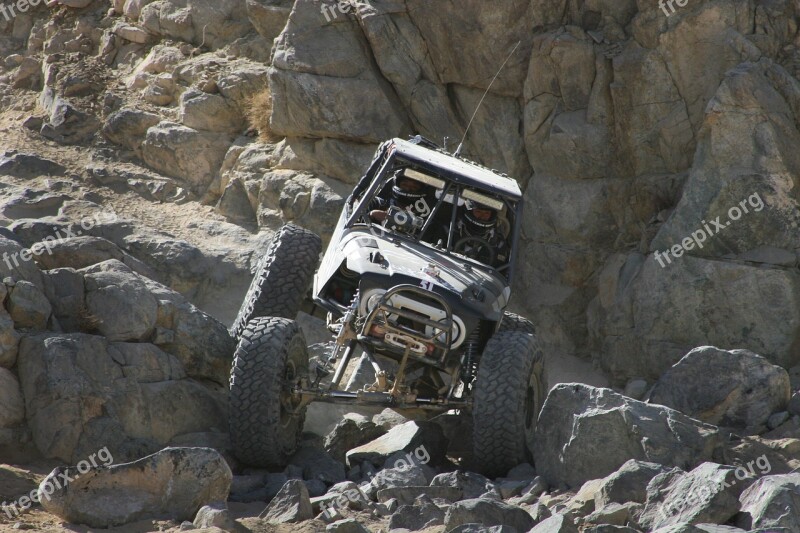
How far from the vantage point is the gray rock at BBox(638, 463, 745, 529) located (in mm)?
5695

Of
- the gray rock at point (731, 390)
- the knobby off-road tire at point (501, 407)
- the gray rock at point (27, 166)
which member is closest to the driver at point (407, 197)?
the knobby off-road tire at point (501, 407)

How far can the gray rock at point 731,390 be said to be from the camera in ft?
28.6

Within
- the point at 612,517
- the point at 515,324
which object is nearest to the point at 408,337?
the point at 515,324

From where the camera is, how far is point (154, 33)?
1559 cm

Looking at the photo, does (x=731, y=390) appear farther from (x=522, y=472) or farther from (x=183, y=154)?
(x=183, y=154)

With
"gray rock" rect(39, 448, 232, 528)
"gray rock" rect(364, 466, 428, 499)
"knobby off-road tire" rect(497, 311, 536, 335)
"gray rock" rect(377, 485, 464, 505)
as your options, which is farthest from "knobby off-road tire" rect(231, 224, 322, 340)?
"gray rock" rect(39, 448, 232, 528)

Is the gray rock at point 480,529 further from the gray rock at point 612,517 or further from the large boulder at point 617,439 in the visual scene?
the large boulder at point 617,439

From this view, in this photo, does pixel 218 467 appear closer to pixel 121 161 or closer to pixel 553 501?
pixel 553 501

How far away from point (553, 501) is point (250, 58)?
31.6 feet

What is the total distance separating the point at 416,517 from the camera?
20.3ft

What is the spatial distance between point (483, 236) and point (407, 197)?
0.87 metres

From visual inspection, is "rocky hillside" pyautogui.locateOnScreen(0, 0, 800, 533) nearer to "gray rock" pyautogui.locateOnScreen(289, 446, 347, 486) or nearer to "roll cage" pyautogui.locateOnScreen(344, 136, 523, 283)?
"gray rock" pyautogui.locateOnScreen(289, 446, 347, 486)

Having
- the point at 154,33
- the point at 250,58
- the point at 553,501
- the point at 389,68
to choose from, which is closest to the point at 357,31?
the point at 389,68

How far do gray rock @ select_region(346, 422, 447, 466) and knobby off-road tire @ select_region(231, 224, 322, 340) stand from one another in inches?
66.6
